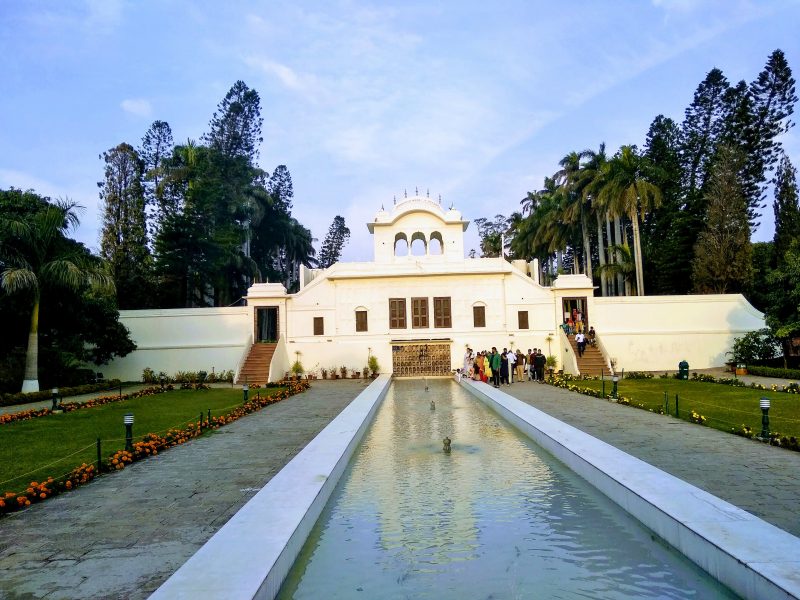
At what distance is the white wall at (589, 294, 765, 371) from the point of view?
2678 centimetres

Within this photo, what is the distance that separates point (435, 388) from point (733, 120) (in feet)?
92.0

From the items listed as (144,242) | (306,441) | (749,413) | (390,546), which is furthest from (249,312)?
(390,546)

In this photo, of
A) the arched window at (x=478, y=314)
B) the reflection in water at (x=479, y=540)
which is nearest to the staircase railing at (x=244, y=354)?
the arched window at (x=478, y=314)

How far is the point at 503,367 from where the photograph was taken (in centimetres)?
2173

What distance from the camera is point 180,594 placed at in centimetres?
371

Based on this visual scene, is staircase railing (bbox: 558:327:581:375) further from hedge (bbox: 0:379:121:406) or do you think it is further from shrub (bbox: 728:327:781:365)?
hedge (bbox: 0:379:121:406)

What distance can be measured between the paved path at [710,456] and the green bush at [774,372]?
32.5 ft

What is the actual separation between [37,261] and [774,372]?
25240 mm

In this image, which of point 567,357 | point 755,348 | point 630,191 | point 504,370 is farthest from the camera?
point 630,191

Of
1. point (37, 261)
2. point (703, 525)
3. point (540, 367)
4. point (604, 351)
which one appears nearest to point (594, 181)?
point (604, 351)

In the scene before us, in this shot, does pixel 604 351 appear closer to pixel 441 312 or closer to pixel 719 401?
pixel 441 312

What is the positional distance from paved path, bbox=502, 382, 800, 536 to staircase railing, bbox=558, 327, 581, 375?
11353mm

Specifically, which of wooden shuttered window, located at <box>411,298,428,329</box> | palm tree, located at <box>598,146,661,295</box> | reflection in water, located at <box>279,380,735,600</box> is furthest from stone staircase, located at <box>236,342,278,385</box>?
palm tree, located at <box>598,146,661,295</box>

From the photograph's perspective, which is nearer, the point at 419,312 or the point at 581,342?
the point at 581,342
